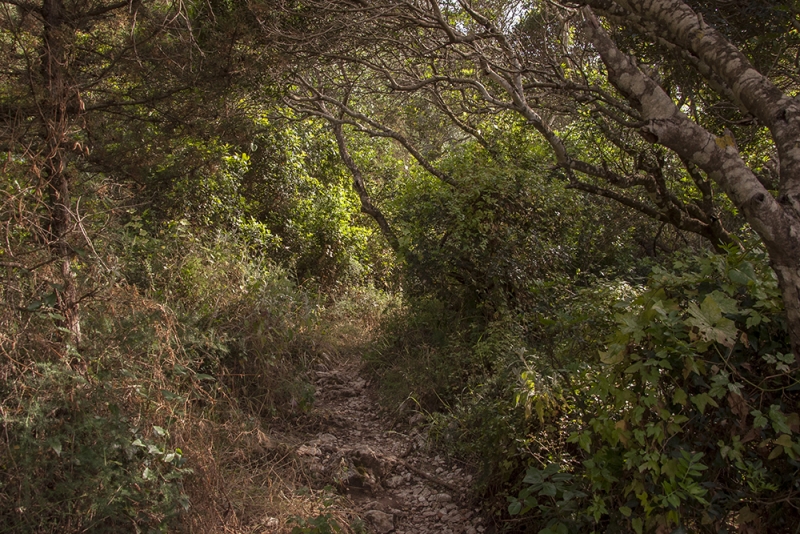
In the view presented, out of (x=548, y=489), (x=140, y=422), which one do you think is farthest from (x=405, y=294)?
(x=548, y=489)

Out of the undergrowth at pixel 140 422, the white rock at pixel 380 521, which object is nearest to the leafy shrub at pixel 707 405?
the white rock at pixel 380 521

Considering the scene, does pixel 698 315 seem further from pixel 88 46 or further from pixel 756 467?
pixel 88 46

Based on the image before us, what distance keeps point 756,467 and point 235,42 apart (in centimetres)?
487

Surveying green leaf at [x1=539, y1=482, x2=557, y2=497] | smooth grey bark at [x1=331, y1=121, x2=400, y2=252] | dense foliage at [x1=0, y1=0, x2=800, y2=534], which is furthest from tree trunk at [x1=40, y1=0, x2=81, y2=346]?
smooth grey bark at [x1=331, y1=121, x2=400, y2=252]

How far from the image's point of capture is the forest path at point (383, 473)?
4648 mm

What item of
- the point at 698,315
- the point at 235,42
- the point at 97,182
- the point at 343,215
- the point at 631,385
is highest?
the point at 235,42

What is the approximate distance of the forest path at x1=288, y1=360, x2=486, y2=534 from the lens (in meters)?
4.65

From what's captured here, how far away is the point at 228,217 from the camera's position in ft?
28.6

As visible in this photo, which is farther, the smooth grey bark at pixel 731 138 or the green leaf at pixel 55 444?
the green leaf at pixel 55 444

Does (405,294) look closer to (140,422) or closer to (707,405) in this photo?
(140,422)

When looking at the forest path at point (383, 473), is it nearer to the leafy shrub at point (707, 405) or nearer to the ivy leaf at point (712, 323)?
the leafy shrub at point (707, 405)

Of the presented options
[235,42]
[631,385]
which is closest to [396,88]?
[235,42]

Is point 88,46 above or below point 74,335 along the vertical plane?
above

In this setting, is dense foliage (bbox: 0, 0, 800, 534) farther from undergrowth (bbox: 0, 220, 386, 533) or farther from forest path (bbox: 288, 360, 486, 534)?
forest path (bbox: 288, 360, 486, 534)
